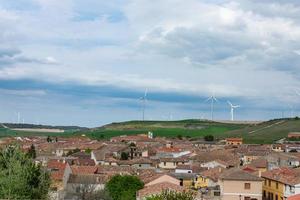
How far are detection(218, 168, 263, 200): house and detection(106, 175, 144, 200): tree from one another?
Result: 8271mm

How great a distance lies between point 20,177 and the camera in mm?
31672

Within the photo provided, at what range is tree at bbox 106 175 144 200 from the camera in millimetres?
57688

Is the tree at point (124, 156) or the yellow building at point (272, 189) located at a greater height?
the tree at point (124, 156)

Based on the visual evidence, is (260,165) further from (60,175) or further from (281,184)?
(60,175)

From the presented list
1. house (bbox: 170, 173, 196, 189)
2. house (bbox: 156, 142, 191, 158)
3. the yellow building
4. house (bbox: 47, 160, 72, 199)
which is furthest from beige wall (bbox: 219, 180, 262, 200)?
house (bbox: 156, 142, 191, 158)

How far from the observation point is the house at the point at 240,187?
59.8 m

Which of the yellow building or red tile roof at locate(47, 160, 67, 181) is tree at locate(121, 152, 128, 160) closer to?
red tile roof at locate(47, 160, 67, 181)

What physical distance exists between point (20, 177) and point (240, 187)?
3263cm

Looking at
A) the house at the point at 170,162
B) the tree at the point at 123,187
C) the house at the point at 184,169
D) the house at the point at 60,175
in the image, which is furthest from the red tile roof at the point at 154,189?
the house at the point at 170,162

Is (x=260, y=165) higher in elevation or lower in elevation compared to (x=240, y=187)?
higher

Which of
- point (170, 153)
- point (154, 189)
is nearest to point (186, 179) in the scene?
point (154, 189)

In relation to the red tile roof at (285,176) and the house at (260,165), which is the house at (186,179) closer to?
the red tile roof at (285,176)

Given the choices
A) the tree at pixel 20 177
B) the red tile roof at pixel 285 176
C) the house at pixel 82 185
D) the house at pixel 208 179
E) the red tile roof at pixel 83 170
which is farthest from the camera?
the red tile roof at pixel 83 170

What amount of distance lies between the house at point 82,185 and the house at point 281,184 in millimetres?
17470
